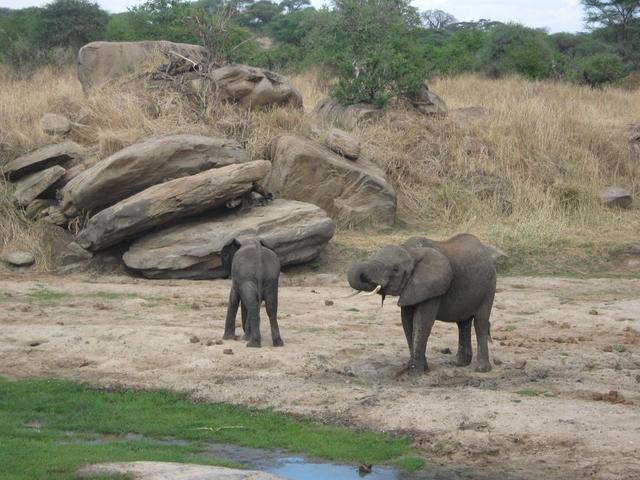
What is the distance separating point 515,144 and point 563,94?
573 cm

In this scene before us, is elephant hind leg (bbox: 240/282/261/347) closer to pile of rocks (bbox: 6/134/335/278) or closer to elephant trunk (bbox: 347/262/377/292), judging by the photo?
elephant trunk (bbox: 347/262/377/292)

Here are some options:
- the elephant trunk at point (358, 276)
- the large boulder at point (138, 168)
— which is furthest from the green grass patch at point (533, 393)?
the large boulder at point (138, 168)

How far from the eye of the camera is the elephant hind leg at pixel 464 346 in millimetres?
9859

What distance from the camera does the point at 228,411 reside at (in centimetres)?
857

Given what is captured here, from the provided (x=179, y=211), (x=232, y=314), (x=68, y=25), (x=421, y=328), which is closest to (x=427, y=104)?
(x=179, y=211)

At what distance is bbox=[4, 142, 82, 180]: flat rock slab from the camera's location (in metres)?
17.2

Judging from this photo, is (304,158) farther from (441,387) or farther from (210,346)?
(441,387)

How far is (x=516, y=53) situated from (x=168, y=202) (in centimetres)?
1899

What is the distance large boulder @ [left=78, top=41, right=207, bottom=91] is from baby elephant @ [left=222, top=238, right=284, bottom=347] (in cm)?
1105

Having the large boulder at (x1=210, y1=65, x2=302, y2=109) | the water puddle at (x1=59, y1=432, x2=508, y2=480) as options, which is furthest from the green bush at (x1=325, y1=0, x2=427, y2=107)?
the water puddle at (x1=59, y1=432, x2=508, y2=480)

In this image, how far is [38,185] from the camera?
1691 centimetres

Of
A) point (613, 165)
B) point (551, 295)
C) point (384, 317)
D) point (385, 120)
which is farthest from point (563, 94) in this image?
point (384, 317)

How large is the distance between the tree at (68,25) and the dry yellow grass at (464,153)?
37.5 ft

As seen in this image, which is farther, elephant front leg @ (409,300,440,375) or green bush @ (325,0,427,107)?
green bush @ (325,0,427,107)
